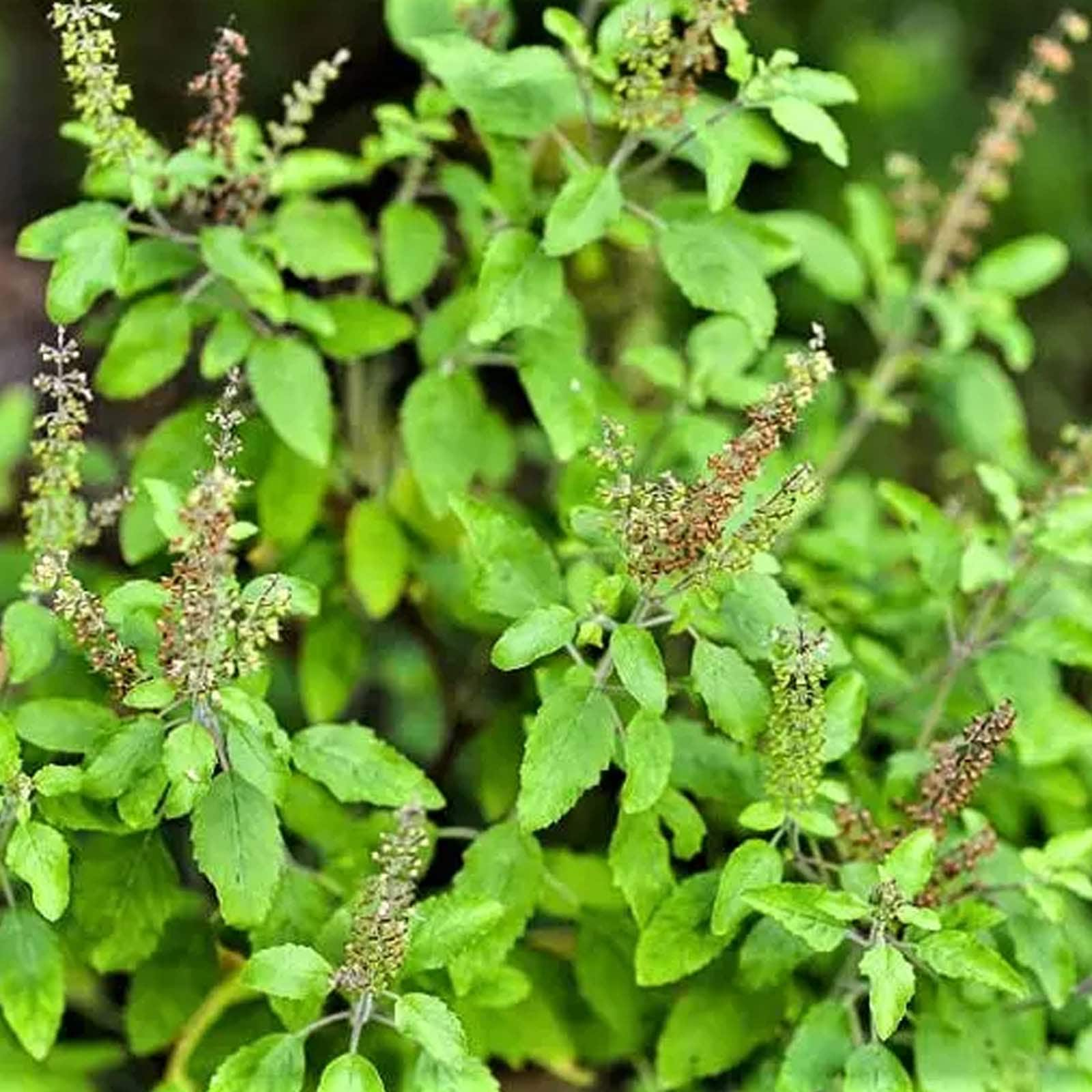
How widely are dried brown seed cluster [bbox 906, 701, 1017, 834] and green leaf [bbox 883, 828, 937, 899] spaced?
6 cm

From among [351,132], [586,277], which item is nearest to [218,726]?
[586,277]

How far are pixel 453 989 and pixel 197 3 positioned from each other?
6.82ft

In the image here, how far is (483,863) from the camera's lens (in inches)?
62.6

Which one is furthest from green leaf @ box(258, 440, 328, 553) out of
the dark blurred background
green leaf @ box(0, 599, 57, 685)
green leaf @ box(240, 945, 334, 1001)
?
the dark blurred background

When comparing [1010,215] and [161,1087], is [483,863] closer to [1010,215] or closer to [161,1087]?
[161,1087]

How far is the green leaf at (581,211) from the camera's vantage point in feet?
5.33

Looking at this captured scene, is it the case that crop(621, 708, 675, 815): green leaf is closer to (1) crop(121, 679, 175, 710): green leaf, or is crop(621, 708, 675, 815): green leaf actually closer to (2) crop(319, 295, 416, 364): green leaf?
(1) crop(121, 679, 175, 710): green leaf

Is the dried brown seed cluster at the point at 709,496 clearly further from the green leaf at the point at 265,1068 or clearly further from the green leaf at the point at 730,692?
the green leaf at the point at 265,1068

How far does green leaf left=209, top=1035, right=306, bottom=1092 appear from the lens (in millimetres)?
1396

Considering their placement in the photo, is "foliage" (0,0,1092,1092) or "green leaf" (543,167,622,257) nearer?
"foliage" (0,0,1092,1092)

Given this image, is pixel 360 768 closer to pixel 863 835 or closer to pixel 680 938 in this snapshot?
pixel 680 938

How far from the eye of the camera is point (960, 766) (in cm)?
149

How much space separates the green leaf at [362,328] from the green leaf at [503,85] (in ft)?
0.65

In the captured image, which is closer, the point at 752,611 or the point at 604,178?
the point at 752,611
